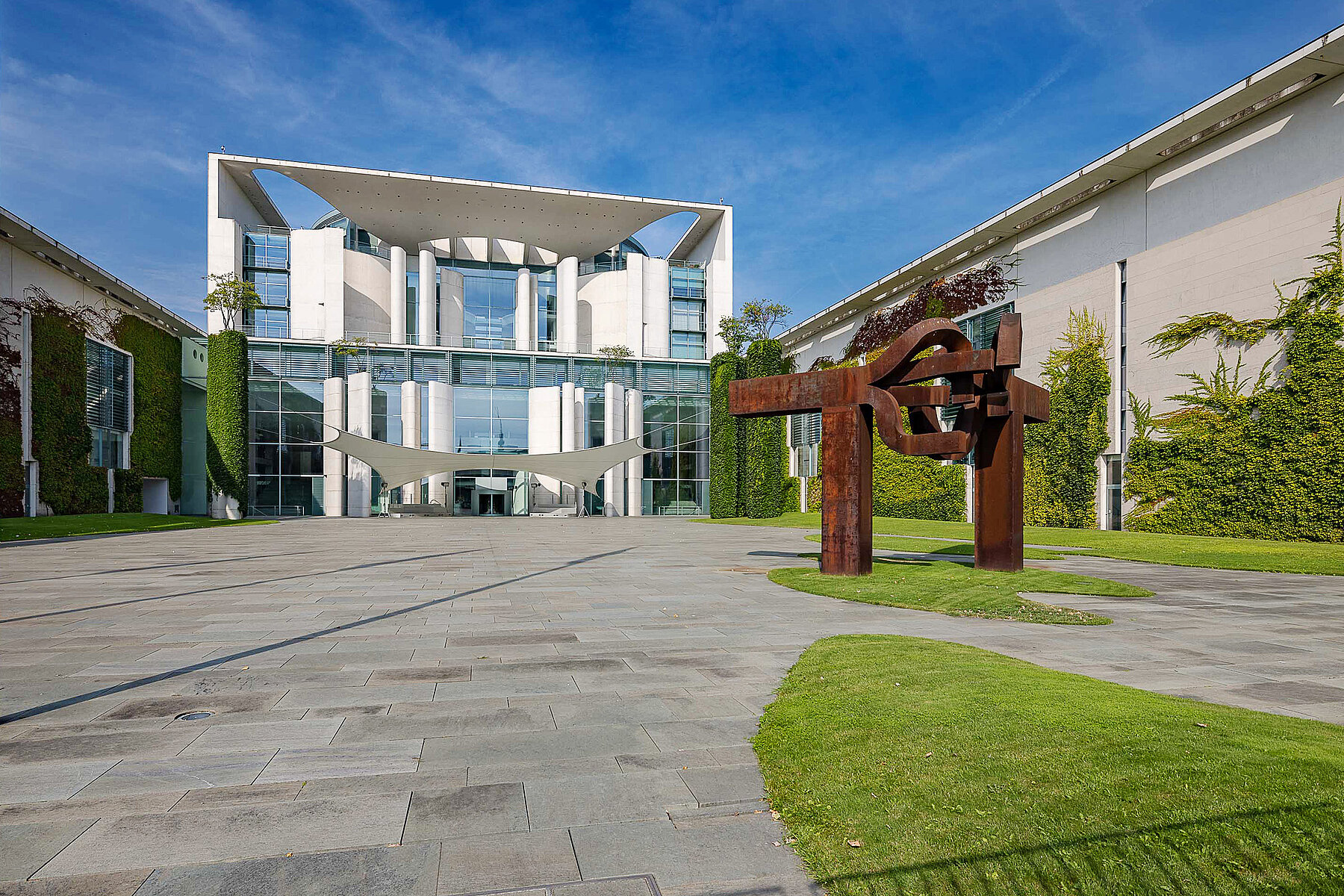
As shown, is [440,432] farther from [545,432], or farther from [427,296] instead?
[427,296]

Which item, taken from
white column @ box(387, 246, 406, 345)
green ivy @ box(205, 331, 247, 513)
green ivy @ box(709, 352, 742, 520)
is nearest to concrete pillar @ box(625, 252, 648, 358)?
green ivy @ box(709, 352, 742, 520)

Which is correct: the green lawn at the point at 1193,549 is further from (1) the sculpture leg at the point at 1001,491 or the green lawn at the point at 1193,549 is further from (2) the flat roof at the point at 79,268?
(2) the flat roof at the point at 79,268

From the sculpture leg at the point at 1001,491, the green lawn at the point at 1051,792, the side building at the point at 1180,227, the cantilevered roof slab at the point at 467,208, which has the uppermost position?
the cantilevered roof slab at the point at 467,208

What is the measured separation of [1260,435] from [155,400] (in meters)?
40.4

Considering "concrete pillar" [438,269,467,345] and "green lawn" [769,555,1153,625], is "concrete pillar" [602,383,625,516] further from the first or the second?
"green lawn" [769,555,1153,625]

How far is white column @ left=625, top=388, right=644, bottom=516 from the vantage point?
1471 inches

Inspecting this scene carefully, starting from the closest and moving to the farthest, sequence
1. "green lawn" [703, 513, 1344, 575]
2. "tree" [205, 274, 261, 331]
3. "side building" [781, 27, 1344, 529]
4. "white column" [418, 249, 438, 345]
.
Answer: "green lawn" [703, 513, 1344, 575] → "side building" [781, 27, 1344, 529] → "tree" [205, 274, 261, 331] → "white column" [418, 249, 438, 345]

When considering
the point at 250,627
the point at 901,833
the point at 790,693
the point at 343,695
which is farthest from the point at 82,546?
the point at 901,833

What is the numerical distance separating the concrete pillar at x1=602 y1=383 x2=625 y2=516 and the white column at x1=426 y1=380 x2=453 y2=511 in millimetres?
7524

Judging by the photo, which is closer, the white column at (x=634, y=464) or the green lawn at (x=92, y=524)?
the green lawn at (x=92, y=524)

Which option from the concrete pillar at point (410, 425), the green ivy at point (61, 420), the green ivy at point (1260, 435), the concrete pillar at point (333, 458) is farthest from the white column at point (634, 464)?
the green ivy at point (1260, 435)

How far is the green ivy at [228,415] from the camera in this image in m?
30.3

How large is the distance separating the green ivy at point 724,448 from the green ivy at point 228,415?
1972cm

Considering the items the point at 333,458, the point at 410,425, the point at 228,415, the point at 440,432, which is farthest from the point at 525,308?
the point at 228,415
